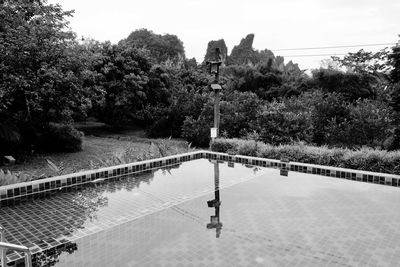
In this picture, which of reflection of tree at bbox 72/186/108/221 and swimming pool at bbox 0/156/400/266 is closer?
swimming pool at bbox 0/156/400/266

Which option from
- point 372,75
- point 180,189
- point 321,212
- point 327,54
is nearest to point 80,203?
point 180,189

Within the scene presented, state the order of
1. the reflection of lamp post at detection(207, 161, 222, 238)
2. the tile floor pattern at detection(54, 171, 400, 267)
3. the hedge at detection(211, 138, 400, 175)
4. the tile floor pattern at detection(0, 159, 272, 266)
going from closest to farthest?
the tile floor pattern at detection(54, 171, 400, 267) < the tile floor pattern at detection(0, 159, 272, 266) < the reflection of lamp post at detection(207, 161, 222, 238) < the hedge at detection(211, 138, 400, 175)

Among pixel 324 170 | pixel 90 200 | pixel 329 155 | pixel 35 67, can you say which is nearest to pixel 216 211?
pixel 90 200

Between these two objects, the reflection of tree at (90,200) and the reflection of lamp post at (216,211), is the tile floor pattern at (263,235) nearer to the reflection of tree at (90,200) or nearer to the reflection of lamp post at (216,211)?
the reflection of lamp post at (216,211)

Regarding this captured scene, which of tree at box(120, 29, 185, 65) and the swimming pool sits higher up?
tree at box(120, 29, 185, 65)

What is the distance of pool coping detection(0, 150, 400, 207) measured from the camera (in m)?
5.76

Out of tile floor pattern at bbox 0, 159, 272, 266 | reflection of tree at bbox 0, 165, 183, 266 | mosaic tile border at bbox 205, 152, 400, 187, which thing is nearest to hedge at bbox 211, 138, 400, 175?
mosaic tile border at bbox 205, 152, 400, 187

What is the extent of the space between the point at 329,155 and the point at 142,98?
394 inches

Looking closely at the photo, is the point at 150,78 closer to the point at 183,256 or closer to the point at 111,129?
the point at 111,129

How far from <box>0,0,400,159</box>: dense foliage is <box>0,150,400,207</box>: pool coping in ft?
6.10

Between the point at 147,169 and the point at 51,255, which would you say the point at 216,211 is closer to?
the point at 51,255

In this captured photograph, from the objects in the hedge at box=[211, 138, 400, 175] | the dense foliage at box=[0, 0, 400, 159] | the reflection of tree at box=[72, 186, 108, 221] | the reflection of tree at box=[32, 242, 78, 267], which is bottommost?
the reflection of tree at box=[72, 186, 108, 221]

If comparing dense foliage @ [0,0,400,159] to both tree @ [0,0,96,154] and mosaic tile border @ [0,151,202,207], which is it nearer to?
tree @ [0,0,96,154]

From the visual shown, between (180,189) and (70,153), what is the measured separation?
240 inches
